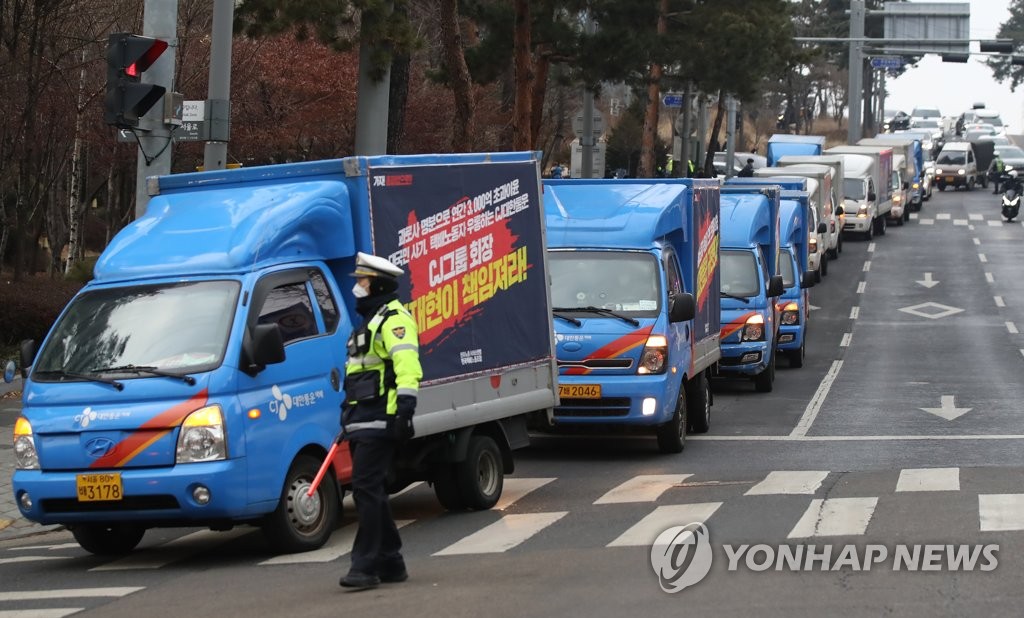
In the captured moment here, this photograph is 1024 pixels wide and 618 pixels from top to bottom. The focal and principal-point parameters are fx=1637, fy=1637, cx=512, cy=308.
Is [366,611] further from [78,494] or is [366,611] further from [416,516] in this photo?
[416,516]

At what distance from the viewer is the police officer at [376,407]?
9102 mm

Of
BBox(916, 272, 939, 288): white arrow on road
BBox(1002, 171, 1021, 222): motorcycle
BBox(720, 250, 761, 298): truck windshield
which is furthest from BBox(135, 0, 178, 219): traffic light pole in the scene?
BBox(1002, 171, 1021, 222): motorcycle

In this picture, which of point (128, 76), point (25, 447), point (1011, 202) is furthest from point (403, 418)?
point (1011, 202)

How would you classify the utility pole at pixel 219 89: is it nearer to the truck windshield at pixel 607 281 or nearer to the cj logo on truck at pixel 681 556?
the truck windshield at pixel 607 281

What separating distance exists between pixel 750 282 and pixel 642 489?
415 inches

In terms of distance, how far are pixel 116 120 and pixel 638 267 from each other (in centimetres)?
552

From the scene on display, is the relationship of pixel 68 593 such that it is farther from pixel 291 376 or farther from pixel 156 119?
pixel 156 119

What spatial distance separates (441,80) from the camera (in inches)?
1278

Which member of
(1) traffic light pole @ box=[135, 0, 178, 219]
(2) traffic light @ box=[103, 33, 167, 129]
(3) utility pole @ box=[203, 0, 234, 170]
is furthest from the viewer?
(3) utility pole @ box=[203, 0, 234, 170]

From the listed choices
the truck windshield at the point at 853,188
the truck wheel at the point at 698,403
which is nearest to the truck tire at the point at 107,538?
the truck wheel at the point at 698,403

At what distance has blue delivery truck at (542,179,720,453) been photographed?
52.0 feet

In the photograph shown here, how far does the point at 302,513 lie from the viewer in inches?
424

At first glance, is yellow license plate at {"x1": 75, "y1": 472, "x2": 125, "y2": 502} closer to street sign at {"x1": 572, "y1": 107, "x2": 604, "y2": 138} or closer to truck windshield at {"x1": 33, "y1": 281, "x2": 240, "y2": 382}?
truck windshield at {"x1": 33, "y1": 281, "x2": 240, "y2": 382}

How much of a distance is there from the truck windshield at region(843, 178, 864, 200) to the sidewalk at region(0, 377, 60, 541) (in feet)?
120
